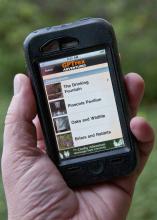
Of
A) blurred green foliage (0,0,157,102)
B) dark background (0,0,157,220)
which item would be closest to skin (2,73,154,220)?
dark background (0,0,157,220)

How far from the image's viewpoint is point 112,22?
3.68 meters

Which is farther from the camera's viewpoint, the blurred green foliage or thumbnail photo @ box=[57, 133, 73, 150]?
the blurred green foliage

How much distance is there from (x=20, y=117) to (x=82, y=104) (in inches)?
5.4

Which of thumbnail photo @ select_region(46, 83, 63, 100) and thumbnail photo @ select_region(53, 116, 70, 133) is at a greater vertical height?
thumbnail photo @ select_region(46, 83, 63, 100)

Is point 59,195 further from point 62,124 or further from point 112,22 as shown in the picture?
point 112,22

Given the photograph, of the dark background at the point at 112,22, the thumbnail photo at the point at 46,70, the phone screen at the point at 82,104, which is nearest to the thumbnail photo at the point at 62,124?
the phone screen at the point at 82,104

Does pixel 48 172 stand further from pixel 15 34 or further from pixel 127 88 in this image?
pixel 15 34

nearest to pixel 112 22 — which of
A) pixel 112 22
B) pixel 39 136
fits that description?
pixel 112 22

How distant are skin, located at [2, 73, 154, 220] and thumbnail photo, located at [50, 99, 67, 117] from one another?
0.14ft

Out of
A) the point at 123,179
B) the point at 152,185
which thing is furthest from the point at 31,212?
the point at 152,185

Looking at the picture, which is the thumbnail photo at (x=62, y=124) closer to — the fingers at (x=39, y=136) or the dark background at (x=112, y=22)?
the fingers at (x=39, y=136)

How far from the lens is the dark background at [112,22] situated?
3469 mm

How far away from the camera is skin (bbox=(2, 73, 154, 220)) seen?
141cm

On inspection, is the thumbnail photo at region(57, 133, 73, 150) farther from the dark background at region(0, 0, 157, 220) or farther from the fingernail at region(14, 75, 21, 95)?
the dark background at region(0, 0, 157, 220)
